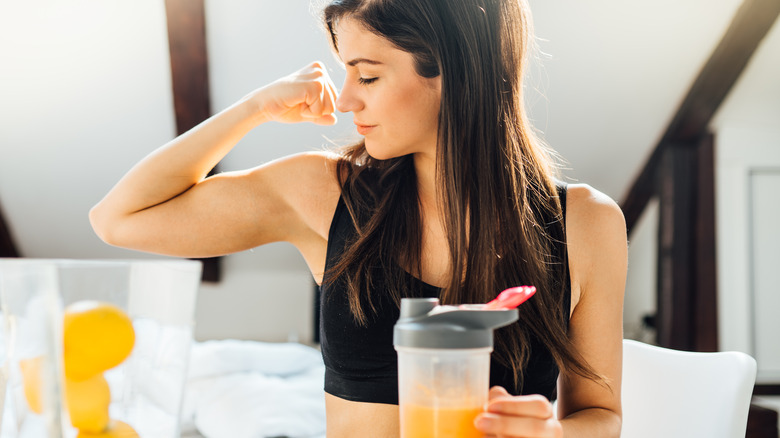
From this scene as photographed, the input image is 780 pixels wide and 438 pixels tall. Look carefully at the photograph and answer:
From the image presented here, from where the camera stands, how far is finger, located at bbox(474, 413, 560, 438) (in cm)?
50

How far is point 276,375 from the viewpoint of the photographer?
3123 mm

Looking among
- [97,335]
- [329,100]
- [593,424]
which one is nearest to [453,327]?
[97,335]

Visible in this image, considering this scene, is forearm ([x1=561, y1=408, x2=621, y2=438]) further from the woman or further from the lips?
the lips

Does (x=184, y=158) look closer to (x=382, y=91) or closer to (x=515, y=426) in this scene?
(x=382, y=91)

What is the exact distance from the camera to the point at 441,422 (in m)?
0.50

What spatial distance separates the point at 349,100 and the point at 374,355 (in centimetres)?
37

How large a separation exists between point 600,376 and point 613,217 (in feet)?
0.85

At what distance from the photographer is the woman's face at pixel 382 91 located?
1008 millimetres

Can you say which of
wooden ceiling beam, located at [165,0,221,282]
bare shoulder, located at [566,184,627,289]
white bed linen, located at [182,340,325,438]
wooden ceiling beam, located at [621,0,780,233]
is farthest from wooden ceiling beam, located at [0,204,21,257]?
bare shoulder, located at [566,184,627,289]

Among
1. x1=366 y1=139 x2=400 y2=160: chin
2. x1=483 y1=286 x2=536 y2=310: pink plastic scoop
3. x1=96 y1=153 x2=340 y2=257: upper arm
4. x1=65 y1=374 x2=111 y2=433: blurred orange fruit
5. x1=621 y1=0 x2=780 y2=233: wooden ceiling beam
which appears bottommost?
x1=65 y1=374 x2=111 y2=433: blurred orange fruit

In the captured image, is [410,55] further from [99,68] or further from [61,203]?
[61,203]

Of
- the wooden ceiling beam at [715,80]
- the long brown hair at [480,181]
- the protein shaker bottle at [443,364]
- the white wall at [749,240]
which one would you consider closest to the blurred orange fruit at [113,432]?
the protein shaker bottle at [443,364]

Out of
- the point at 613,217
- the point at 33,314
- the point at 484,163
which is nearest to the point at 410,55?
the point at 484,163

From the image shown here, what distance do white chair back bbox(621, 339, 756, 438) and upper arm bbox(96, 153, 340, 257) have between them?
61cm
